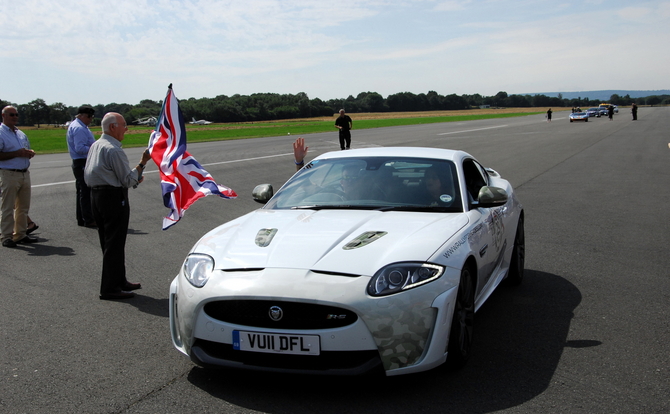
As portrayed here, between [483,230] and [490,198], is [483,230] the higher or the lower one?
the lower one

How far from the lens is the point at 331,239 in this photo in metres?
4.02

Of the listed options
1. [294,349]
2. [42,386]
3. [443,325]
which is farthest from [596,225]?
[42,386]

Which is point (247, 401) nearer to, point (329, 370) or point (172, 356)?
point (329, 370)

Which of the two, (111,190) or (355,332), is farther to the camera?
(111,190)

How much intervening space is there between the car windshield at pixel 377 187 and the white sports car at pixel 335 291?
139mm

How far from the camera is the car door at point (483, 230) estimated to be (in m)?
4.63

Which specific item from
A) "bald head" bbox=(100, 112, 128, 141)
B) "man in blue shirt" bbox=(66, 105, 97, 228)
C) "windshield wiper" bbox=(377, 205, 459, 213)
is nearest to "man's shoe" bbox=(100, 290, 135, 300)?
"bald head" bbox=(100, 112, 128, 141)

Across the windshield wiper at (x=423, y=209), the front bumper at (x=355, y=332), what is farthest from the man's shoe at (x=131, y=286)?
the windshield wiper at (x=423, y=209)

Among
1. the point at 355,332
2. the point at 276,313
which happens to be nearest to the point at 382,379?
the point at 355,332

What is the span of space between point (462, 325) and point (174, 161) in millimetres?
3733

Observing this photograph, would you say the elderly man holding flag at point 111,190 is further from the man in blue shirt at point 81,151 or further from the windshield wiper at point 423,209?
the man in blue shirt at point 81,151

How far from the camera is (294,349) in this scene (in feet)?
11.6

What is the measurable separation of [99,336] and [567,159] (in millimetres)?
20329

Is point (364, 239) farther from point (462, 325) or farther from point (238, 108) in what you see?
point (238, 108)
